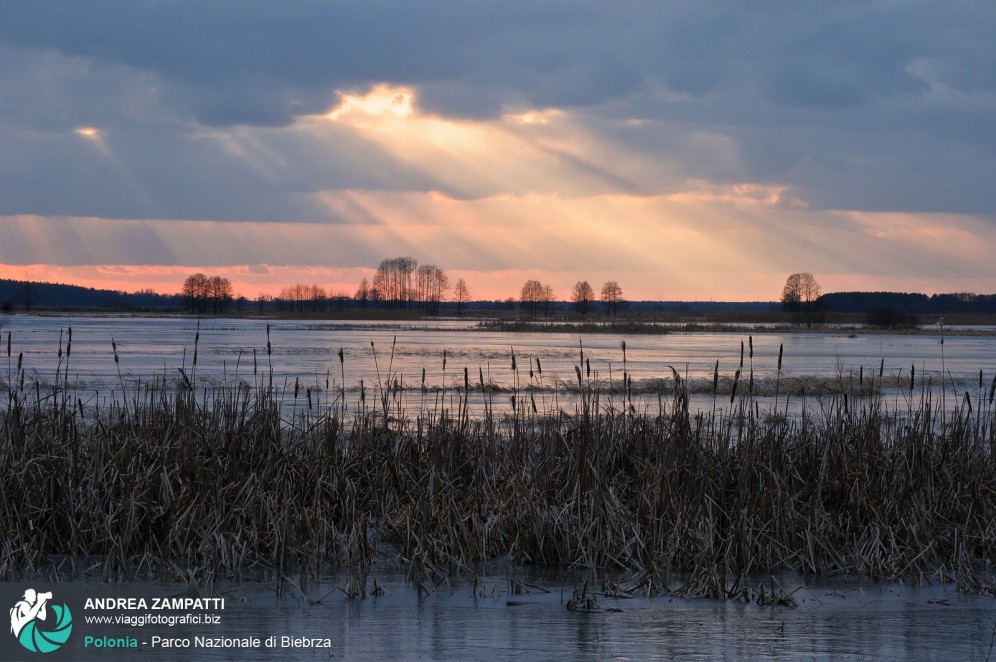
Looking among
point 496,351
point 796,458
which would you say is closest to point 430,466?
point 796,458

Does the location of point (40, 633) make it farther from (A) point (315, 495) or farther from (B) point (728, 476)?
(B) point (728, 476)

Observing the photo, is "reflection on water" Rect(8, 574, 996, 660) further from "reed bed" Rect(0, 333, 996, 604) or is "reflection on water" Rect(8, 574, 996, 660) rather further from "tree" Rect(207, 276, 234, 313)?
"tree" Rect(207, 276, 234, 313)

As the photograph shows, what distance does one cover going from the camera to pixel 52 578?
21.5 feet

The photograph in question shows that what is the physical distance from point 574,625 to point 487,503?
2.04m

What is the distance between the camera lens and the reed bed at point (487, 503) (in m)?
7.01

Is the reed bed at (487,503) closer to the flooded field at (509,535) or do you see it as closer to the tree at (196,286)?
the flooded field at (509,535)

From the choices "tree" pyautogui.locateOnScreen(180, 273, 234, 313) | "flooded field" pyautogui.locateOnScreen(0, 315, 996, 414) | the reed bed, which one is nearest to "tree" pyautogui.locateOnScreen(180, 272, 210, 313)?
"tree" pyautogui.locateOnScreen(180, 273, 234, 313)

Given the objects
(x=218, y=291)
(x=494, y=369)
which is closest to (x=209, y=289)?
(x=218, y=291)

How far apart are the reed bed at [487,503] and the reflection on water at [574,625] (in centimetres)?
26
